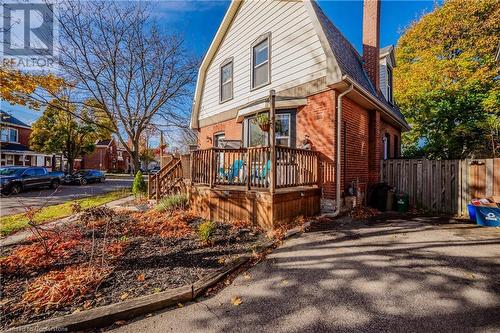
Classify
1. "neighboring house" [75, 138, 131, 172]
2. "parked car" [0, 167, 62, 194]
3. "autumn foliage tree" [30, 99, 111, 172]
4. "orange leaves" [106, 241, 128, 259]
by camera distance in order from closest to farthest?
"orange leaves" [106, 241, 128, 259] < "parked car" [0, 167, 62, 194] < "autumn foliage tree" [30, 99, 111, 172] < "neighboring house" [75, 138, 131, 172]

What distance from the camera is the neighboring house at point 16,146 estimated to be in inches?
933

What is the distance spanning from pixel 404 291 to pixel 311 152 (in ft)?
14.1

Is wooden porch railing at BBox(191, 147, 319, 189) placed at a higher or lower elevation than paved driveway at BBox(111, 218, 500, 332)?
higher

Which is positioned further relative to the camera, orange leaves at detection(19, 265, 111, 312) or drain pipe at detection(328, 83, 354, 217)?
drain pipe at detection(328, 83, 354, 217)

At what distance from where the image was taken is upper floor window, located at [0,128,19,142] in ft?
79.9

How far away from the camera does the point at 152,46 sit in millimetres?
14047

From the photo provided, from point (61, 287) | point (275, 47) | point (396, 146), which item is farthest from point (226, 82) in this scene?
point (396, 146)

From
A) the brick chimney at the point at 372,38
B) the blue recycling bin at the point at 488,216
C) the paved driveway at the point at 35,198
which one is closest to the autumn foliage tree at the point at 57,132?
the paved driveway at the point at 35,198

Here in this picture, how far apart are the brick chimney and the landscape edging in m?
10.0

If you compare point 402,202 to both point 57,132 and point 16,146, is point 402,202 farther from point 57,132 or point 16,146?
point 16,146

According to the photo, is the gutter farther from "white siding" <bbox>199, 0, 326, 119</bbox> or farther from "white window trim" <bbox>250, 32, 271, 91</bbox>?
"white window trim" <bbox>250, 32, 271, 91</bbox>

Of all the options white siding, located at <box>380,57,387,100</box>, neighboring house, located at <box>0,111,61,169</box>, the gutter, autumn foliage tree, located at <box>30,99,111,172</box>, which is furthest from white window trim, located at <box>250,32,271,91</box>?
neighboring house, located at <box>0,111,61,169</box>

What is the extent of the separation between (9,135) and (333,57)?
116ft

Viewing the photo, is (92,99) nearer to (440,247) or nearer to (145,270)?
(145,270)
